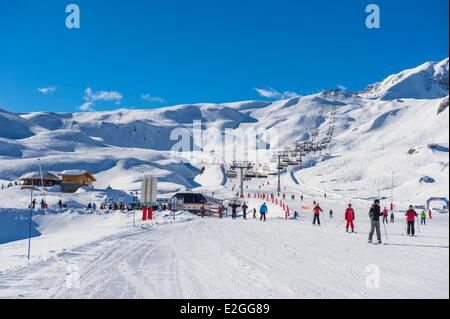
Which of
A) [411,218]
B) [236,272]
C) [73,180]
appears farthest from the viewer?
[73,180]

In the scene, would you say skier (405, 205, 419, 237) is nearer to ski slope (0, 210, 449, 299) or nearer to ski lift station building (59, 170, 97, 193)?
ski slope (0, 210, 449, 299)

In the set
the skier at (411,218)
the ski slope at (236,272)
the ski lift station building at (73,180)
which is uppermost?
the ski lift station building at (73,180)

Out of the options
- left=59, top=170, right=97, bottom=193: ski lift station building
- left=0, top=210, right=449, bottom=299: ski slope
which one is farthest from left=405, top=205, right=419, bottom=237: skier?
left=59, top=170, right=97, bottom=193: ski lift station building

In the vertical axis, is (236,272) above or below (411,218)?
below

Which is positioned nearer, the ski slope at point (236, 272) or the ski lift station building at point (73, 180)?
the ski slope at point (236, 272)

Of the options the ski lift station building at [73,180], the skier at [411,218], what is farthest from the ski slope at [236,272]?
the ski lift station building at [73,180]

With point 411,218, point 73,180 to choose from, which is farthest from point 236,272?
point 73,180

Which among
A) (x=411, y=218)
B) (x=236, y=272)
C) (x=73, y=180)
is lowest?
(x=236, y=272)

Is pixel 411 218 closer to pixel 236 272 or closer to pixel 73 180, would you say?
pixel 236 272

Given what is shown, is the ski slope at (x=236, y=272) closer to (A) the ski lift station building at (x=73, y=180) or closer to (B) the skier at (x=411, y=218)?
(B) the skier at (x=411, y=218)
